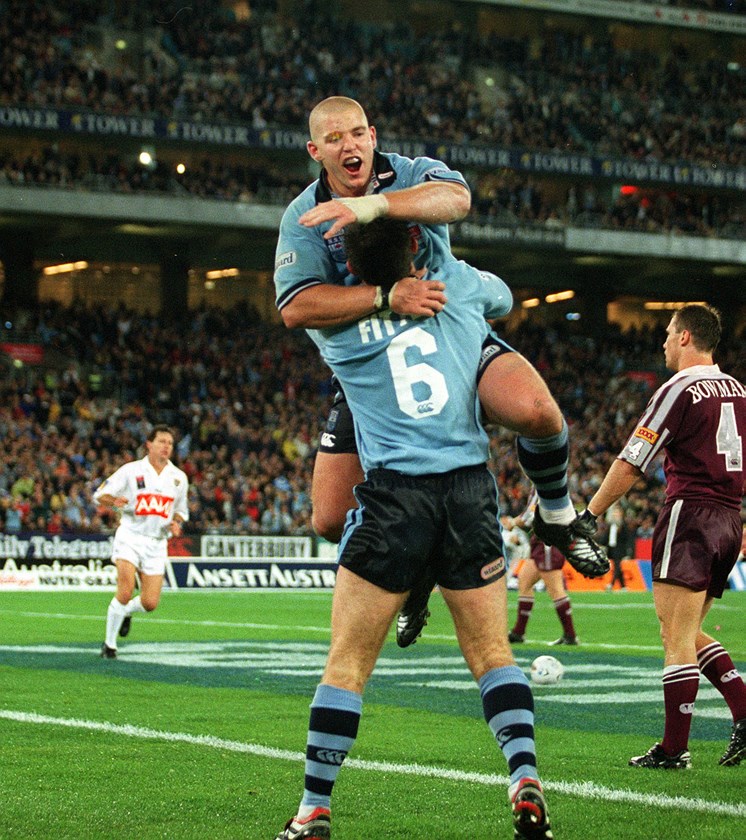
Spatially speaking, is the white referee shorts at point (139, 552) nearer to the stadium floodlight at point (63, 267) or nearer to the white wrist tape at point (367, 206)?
the white wrist tape at point (367, 206)

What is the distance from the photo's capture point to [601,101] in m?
48.3

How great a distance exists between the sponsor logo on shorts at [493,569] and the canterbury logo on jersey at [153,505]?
9.68 m

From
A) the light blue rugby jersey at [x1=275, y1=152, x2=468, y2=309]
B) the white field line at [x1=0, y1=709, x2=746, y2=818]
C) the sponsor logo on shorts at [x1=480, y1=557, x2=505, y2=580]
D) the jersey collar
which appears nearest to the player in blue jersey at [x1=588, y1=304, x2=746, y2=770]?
the white field line at [x1=0, y1=709, x2=746, y2=818]

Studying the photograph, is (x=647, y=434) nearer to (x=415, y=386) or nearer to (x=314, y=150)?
(x=415, y=386)

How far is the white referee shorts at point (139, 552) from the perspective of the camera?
14062mm

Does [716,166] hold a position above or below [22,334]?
above

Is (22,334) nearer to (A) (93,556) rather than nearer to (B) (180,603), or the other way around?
(A) (93,556)

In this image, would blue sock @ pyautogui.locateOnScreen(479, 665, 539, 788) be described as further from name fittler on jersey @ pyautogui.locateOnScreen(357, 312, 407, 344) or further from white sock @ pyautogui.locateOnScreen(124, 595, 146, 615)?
white sock @ pyautogui.locateOnScreen(124, 595, 146, 615)

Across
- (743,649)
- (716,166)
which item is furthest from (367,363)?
(716,166)

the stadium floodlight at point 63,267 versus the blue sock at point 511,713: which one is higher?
the stadium floodlight at point 63,267

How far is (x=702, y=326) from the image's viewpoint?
23.6ft

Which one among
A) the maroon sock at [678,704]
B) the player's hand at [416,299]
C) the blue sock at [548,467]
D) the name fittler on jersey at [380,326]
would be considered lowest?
the maroon sock at [678,704]

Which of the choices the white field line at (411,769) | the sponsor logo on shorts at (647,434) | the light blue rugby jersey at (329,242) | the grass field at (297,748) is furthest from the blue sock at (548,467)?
the sponsor logo on shorts at (647,434)

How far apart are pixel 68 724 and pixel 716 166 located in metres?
42.8
